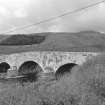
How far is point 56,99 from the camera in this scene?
5125 millimetres

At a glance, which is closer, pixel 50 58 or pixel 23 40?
pixel 50 58

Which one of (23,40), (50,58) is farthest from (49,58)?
(23,40)

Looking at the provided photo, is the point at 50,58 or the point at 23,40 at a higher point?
the point at 23,40

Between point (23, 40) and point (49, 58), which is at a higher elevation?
point (23, 40)

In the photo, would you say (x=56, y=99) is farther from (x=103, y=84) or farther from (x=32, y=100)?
(x=103, y=84)

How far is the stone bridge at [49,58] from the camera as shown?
16559 millimetres

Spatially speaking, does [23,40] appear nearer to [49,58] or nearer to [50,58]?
[49,58]

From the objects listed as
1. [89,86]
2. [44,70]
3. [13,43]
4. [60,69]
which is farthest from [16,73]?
[13,43]

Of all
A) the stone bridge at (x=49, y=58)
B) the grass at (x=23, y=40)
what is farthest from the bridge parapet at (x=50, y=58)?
the grass at (x=23, y=40)

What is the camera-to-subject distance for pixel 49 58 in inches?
760

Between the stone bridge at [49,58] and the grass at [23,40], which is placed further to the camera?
the grass at [23,40]

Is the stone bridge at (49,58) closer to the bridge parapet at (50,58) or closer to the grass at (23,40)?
the bridge parapet at (50,58)

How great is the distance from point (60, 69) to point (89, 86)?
13.0m

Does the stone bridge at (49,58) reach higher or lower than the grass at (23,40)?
lower
